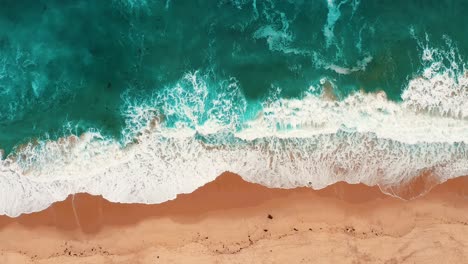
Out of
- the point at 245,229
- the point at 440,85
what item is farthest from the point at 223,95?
the point at 440,85

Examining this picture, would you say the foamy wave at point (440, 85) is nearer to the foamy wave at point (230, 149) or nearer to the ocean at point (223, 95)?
the ocean at point (223, 95)

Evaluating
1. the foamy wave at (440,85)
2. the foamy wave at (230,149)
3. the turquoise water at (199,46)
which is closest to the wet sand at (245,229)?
the foamy wave at (230,149)

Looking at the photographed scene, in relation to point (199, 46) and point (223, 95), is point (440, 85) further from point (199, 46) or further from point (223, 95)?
point (199, 46)

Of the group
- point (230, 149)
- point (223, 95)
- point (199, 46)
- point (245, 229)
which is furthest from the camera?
point (199, 46)

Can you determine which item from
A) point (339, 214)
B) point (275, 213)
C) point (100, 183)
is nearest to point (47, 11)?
point (100, 183)

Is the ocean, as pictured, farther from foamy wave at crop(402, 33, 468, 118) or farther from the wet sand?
the wet sand

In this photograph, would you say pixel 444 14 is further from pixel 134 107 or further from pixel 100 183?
pixel 100 183

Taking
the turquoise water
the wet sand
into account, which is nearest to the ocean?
the turquoise water
